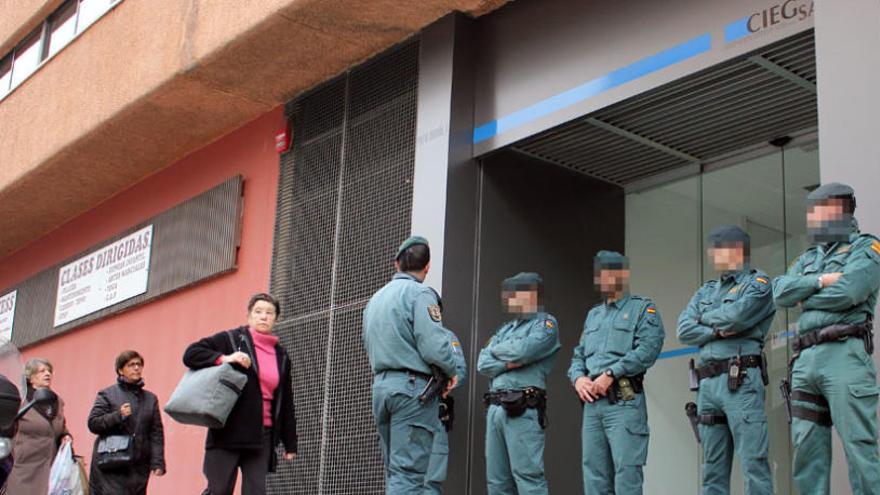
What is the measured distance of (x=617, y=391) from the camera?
7.10 m

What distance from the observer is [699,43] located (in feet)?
25.0

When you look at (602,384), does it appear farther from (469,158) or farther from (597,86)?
(469,158)

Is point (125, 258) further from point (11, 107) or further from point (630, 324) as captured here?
point (630, 324)

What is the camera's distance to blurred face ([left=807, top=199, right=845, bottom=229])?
570 centimetres

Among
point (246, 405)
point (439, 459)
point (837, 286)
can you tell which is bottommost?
point (439, 459)

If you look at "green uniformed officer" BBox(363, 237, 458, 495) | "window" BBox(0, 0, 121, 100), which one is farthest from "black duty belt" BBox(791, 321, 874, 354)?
"window" BBox(0, 0, 121, 100)

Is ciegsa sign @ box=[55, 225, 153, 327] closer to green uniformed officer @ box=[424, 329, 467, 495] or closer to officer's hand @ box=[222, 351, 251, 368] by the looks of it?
officer's hand @ box=[222, 351, 251, 368]

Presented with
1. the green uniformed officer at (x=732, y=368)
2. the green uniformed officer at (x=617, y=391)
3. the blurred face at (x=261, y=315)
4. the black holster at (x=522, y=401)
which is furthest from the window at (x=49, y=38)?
the green uniformed officer at (x=732, y=368)

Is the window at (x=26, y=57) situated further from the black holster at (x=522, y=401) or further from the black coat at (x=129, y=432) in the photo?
the black holster at (x=522, y=401)

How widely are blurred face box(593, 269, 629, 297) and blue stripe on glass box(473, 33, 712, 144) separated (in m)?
1.57

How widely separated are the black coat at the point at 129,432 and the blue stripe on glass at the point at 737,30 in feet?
17.3

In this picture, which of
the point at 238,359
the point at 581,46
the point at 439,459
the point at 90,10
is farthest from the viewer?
the point at 90,10

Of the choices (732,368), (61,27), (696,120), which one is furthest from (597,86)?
(61,27)

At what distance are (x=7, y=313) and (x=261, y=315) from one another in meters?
10.9
